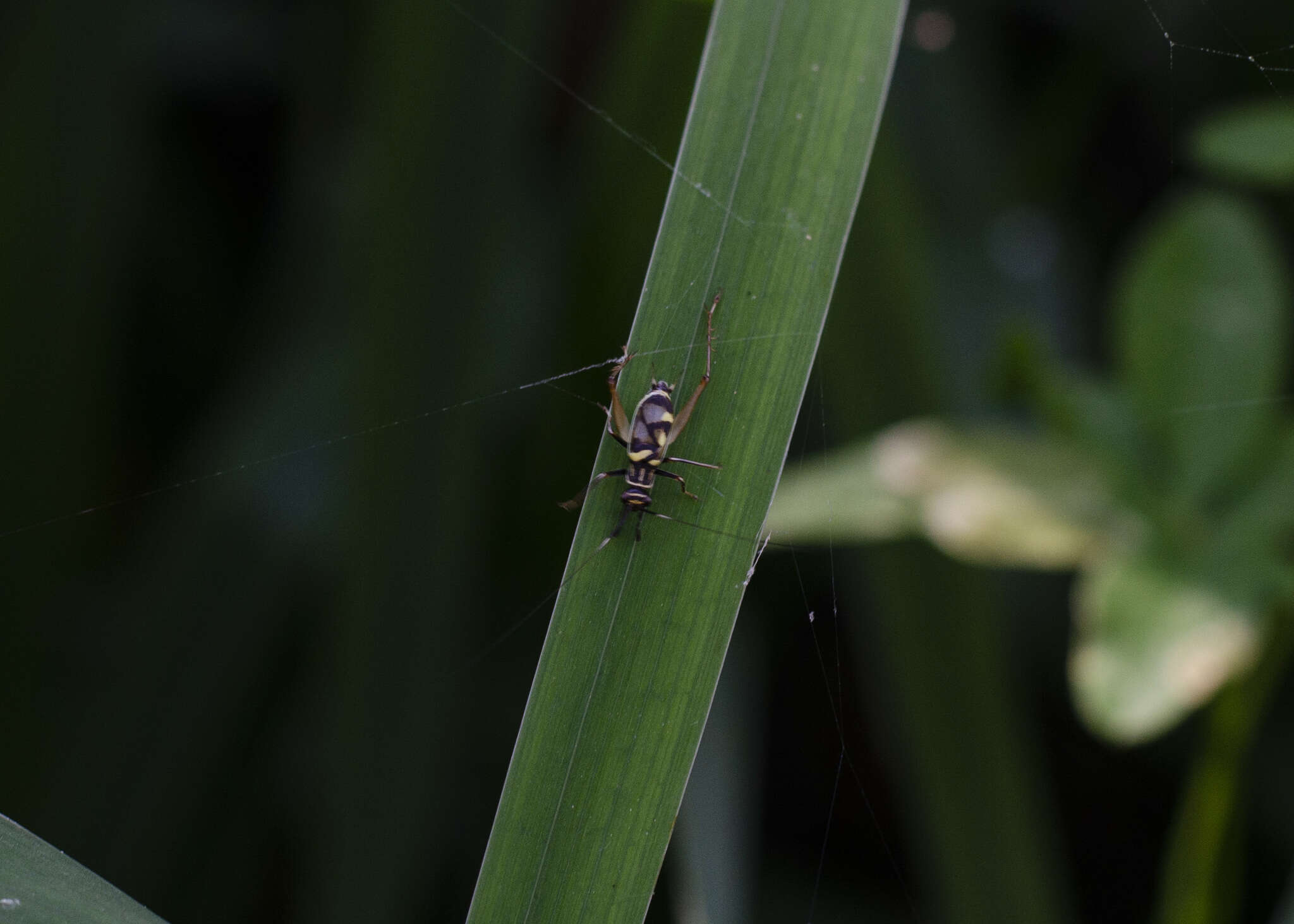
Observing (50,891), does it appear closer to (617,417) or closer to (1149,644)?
(617,417)

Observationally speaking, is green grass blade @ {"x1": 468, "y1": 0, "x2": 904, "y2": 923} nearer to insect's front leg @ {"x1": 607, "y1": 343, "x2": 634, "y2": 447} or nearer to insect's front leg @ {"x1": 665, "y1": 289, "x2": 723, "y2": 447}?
insect's front leg @ {"x1": 665, "y1": 289, "x2": 723, "y2": 447}


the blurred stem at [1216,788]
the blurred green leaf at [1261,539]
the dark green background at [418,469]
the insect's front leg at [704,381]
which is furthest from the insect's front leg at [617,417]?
the blurred stem at [1216,788]

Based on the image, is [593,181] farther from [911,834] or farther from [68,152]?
[911,834]

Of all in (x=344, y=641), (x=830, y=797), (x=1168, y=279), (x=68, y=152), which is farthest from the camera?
(x=830, y=797)

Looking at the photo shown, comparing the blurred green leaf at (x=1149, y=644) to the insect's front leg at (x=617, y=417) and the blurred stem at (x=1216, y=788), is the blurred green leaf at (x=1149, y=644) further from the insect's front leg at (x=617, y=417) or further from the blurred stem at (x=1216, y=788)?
the insect's front leg at (x=617, y=417)

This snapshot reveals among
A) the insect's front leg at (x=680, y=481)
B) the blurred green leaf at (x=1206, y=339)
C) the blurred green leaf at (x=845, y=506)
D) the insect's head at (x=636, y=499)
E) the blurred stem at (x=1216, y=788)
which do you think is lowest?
the blurred stem at (x=1216, y=788)

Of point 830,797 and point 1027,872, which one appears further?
point 830,797

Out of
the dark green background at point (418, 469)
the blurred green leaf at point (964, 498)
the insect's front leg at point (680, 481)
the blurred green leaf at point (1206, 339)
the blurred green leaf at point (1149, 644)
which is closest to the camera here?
the insect's front leg at point (680, 481)

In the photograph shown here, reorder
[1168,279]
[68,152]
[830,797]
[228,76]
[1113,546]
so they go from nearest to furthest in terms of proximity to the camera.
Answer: [1113,546], [1168,279], [68,152], [830,797], [228,76]

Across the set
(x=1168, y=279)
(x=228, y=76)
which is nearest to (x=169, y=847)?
(x=228, y=76)
